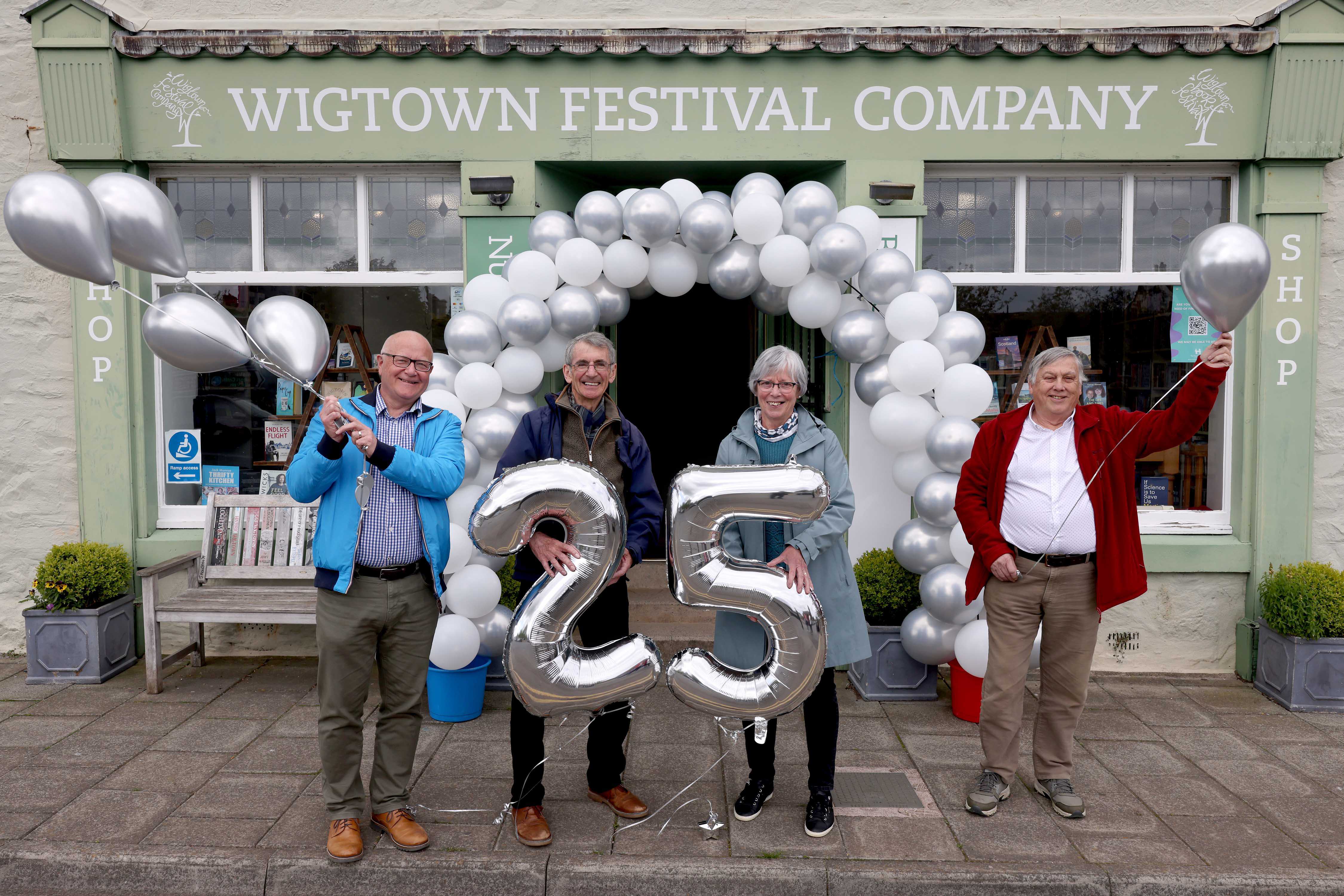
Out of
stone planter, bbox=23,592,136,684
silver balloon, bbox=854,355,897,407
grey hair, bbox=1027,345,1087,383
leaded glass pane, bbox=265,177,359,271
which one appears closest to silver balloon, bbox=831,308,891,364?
silver balloon, bbox=854,355,897,407

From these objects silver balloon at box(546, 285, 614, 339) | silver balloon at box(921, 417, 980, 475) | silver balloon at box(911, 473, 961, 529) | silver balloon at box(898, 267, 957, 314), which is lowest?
silver balloon at box(911, 473, 961, 529)

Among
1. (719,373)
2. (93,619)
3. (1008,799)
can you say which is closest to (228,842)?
(93,619)

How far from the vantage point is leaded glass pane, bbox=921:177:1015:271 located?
5.45m

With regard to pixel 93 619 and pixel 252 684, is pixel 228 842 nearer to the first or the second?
pixel 252 684

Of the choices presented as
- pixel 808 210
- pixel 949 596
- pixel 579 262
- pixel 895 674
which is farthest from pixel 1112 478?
pixel 579 262

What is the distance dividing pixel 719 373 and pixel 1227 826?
201 inches

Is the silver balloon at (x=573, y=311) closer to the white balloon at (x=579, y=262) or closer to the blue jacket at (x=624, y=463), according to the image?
the white balloon at (x=579, y=262)

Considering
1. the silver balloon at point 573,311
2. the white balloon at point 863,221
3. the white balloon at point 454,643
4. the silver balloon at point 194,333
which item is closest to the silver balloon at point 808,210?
the white balloon at point 863,221

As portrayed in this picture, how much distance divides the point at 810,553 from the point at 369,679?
1.70 metres

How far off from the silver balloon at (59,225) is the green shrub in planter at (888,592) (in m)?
3.81

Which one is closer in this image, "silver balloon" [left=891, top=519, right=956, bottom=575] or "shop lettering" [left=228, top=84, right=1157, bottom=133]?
"silver balloon" [left=891, top=519, right=956, bottom=575]

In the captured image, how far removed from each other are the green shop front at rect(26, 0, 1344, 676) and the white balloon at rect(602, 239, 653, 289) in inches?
35.9

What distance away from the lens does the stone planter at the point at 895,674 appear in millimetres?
4828

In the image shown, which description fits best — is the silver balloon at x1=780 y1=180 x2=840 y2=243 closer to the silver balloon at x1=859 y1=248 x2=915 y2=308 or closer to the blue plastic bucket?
the silver balloon at x1=859 y1=248 x2=915 y2=308
